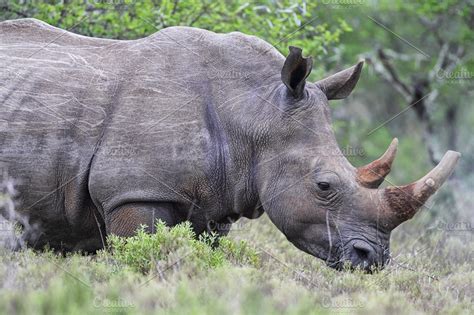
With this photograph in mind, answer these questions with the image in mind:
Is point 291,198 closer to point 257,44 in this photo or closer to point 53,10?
point 257,44

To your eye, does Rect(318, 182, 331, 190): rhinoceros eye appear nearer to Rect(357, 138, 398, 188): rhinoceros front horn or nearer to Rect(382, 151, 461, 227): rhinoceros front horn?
Rect(357, 138, 398, 188): rhinoceros front horn

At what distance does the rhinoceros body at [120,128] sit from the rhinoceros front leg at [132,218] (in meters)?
0.04

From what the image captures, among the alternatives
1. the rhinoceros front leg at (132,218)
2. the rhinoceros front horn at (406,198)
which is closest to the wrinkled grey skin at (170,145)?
the rhinoceros front leg at (132,218)

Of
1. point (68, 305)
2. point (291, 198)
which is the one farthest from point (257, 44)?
point (68, 305)

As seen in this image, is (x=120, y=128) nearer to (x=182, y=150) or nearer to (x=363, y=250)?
(x=182, y=150)

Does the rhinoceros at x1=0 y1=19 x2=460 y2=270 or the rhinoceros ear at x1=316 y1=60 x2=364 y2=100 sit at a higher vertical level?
the rhinoceros ear at x1=316 y1=60 x2=364 y2=100

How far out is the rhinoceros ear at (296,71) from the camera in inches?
303

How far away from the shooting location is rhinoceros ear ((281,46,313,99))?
7691 millimetres

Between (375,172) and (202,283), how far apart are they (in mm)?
2074

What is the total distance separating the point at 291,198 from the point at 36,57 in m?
2.51

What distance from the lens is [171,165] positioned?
7.57 m

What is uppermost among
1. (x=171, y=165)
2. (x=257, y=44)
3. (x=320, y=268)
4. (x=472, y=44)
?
(x=257, y=44)

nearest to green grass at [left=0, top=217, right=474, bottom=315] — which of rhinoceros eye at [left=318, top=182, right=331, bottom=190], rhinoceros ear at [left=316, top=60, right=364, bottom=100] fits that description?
rhinoceros eye at [left=318, top=182, right=331, bottom=190]

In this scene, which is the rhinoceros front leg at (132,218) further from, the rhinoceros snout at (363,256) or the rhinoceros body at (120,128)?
the rhinoceros snout at (363,256)
